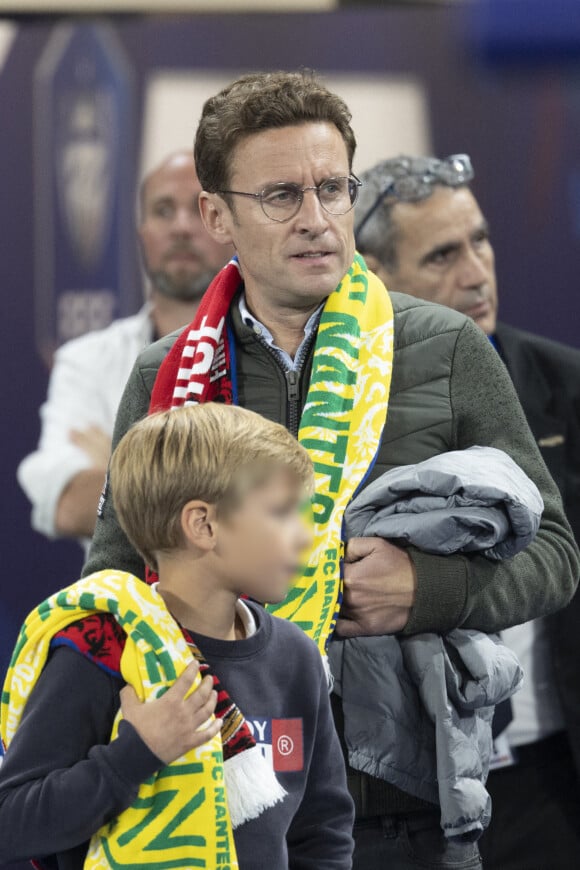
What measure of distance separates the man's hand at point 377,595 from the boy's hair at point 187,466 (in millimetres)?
338

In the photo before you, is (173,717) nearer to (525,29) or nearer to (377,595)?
(377,595)

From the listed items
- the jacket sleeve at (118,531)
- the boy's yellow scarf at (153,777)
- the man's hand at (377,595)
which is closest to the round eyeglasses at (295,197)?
the jacket sleeve at (118,531)

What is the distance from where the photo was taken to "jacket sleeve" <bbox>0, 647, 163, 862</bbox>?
146 centimetres

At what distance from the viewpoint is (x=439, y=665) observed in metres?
1.94

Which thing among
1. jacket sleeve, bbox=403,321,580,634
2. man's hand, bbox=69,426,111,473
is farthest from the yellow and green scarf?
man's hand, bbox=69,426,111,473

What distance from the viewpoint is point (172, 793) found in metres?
1.52

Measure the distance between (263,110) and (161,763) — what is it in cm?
103

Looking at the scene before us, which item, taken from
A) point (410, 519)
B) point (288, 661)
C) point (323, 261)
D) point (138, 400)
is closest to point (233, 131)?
point (323, 261)

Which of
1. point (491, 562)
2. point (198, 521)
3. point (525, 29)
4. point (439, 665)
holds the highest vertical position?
point (525, 29)

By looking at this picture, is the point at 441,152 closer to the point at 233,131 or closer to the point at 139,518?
the point at 233,131

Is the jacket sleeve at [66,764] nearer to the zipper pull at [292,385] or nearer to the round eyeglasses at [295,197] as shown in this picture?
the zipper pull at [292,385]

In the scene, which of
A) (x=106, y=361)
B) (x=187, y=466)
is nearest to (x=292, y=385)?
(x=187, y=466)

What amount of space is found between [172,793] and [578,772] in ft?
5.14

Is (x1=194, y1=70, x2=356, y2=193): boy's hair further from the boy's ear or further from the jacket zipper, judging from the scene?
the boy's ear
